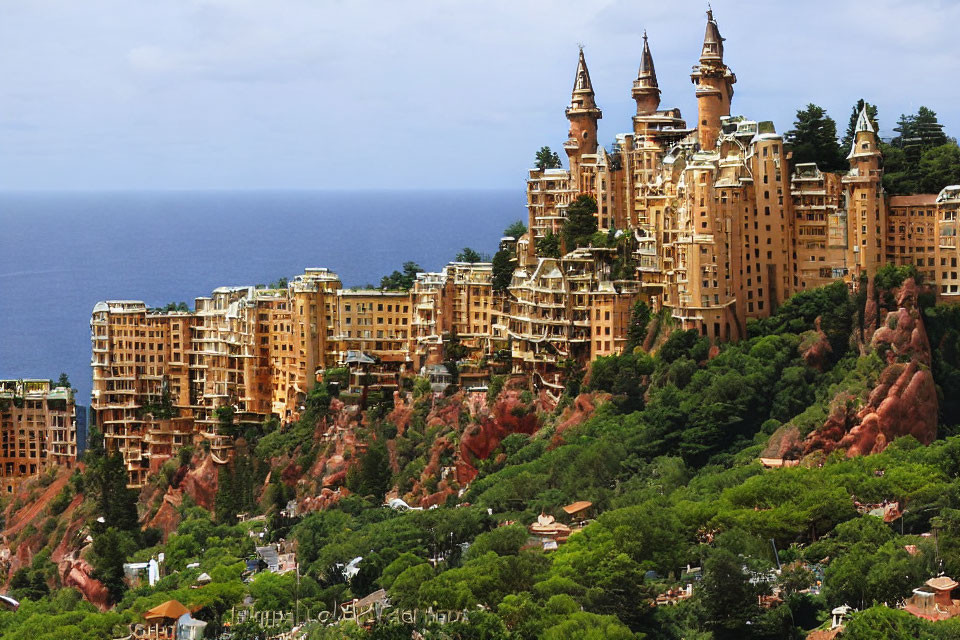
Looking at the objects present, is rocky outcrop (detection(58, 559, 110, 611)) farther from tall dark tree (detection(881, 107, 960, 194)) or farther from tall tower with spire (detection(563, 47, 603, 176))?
tall dark tree (detection(881, 107, 960, 194))

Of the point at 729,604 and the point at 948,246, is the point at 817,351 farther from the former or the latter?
the point at 729,604

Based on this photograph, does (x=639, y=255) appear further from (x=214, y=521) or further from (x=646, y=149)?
(x=214, y=521)

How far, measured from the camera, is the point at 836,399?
93.6 metres

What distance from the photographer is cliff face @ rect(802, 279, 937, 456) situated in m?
91.8

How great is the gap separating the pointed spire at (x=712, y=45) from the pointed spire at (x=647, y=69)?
6.42 m

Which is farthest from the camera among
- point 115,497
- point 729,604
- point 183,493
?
point 183,493

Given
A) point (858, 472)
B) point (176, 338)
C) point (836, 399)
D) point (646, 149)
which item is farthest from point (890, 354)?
point (176, 338)

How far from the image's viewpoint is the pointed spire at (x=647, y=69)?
366 feet

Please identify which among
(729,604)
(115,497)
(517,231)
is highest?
(517,231)

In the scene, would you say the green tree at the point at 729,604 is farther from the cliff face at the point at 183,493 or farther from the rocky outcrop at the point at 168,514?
the cliff face at the point at 183,493

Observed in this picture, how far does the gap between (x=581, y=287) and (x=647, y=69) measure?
1423 cm

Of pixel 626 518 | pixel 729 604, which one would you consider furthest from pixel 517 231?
pixel 729 604

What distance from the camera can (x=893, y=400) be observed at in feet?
303

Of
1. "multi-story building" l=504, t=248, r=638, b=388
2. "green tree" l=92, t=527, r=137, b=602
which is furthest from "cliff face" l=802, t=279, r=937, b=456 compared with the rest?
"green tree" l=92, t=527, r=137, b=602
